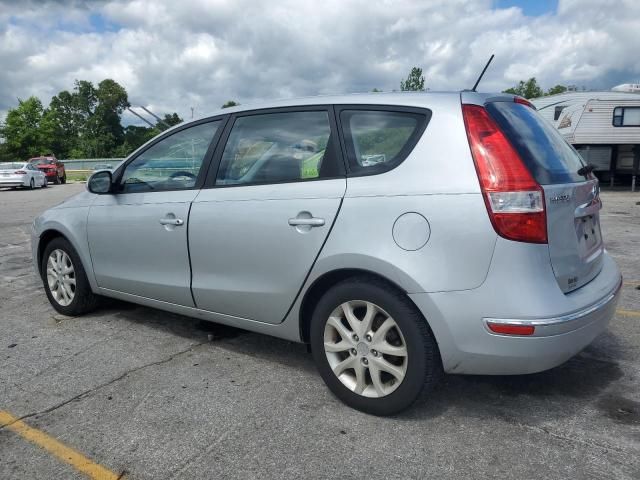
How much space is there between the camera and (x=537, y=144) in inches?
109

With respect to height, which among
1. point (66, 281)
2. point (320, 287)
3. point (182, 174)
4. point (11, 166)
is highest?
point (182, 174)

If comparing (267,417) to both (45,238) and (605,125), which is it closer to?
(45,238)

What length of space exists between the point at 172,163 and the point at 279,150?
1026 mm

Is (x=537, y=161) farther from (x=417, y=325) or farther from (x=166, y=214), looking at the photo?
(x=166, y=214)

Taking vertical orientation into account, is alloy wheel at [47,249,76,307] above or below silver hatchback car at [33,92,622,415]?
below

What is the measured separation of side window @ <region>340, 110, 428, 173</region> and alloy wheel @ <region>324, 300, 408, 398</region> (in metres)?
0.73

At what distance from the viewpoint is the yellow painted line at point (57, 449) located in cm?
240

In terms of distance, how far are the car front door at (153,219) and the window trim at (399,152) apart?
3.27ft

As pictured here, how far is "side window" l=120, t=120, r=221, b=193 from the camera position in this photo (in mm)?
3689

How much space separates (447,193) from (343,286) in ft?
2.33

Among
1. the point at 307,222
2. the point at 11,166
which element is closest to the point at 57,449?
the point at 307,222

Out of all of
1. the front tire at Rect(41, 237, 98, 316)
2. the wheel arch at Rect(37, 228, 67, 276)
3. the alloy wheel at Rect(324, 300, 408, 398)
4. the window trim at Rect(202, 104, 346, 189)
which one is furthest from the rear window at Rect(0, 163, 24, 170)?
the alloy wheel at Rect(324, 300, 408, 398)

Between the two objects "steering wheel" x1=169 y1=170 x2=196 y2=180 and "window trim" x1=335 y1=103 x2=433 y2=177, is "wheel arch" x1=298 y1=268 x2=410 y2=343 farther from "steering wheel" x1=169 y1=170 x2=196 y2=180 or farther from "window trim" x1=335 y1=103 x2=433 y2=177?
"steering wheel" x1=169 y1=170 x2=196 y2=180

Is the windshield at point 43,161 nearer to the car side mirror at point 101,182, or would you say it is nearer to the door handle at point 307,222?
the car side mirror at point 101,182
